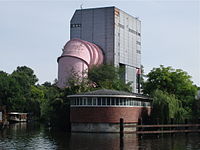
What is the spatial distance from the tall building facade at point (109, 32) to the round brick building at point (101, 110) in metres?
52.2

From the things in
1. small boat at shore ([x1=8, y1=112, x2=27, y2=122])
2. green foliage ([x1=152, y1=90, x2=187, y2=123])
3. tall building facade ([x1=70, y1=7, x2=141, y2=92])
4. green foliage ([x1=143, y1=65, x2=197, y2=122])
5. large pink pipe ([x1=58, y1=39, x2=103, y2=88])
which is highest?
tall building facade ([x1=70, y1=7, x2=141, y2=92])

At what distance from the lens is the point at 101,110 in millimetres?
50969

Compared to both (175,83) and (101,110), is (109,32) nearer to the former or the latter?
(175,83)

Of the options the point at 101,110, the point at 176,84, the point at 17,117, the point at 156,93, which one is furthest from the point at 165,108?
the point at 17,117

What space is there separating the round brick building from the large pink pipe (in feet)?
133

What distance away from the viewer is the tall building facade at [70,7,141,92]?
10706cm

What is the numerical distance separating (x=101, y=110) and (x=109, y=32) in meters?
58.4

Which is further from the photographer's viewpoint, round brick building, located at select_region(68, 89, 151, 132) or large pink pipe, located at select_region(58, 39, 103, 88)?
large pink pipe, located at select_region(58, 39, 103, 88)

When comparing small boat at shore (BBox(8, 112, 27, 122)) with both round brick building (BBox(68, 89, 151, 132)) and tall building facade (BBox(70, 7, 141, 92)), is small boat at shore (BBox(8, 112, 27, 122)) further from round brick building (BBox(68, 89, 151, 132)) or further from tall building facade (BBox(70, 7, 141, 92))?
round brick building (BBox(68, 89, 151, 132))

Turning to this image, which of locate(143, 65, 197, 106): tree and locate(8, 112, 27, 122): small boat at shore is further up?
locate(143, 65, 197, 106): tree

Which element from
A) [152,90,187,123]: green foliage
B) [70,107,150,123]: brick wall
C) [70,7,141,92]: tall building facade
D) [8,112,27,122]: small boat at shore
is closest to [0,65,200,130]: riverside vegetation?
[152,90,187,123]: green foliage

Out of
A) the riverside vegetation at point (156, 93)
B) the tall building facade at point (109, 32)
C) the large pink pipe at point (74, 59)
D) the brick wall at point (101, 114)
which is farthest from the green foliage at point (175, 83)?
the tall building facade at point (109, 32)

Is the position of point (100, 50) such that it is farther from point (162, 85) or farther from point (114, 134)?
point (114, 134)

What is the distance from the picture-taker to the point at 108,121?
5103 cm
